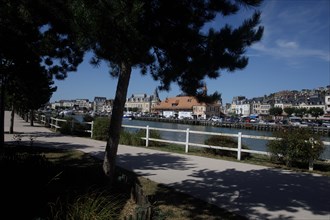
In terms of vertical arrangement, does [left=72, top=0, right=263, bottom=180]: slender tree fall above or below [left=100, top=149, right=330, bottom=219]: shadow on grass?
above

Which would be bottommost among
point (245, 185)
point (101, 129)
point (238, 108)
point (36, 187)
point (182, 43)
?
point (245, 185)

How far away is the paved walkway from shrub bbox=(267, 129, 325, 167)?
3.73ft

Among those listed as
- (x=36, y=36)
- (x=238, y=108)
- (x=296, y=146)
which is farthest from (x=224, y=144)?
(x=238, y=108)

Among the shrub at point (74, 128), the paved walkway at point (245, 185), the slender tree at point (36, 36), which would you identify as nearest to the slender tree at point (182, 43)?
the slender tree at point (36, 36)

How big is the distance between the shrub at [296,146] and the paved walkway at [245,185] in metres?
1.14

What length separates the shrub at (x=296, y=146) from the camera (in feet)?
36.3

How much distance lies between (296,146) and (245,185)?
404cm

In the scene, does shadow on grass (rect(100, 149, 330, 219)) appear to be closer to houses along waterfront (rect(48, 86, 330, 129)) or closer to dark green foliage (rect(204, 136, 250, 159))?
dark green foliage (rect(204, 136, 250, 159))

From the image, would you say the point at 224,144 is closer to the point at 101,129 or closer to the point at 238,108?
the point at 101,129

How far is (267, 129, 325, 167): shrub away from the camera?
11070 mm

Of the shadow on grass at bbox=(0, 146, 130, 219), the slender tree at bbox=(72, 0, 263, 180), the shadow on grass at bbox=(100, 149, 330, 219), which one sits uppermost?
the slender tree at bbox=(72, 0, 263, 180)

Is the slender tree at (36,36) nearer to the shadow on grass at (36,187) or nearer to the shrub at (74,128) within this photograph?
the shadow on grass at (36,187)

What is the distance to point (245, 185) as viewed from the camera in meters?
8.19

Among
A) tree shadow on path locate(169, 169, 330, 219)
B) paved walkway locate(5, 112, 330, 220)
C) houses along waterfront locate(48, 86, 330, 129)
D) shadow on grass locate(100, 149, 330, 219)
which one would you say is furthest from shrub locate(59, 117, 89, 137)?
houses along waterfront locate(48, 86, 330, 129)
